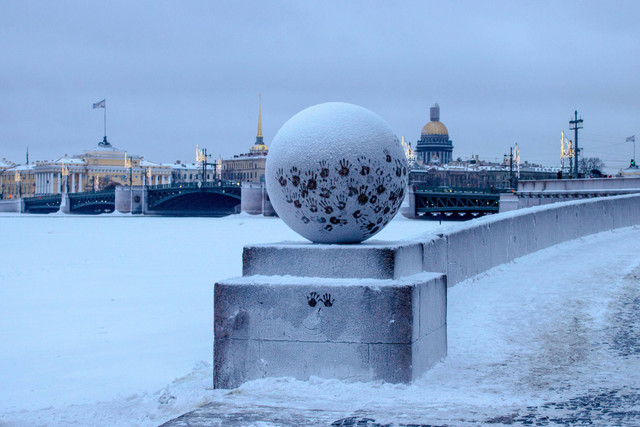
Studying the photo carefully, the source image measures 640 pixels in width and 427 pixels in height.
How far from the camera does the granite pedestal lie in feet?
17.9

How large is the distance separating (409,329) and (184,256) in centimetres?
→ 1741

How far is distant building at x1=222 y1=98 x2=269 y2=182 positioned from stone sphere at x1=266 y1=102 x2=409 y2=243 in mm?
161029

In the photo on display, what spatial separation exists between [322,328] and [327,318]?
9 cm

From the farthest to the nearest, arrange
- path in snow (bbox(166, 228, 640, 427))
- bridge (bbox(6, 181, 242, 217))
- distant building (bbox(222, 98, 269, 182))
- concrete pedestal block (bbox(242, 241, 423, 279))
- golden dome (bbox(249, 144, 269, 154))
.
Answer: golden dome (bbox(249, 144, 269, 154)) < distant building (bbox(222, 98, 269, 182)) < bridge (bbox(6, 181, 242, 217)) < concrete pedestal block (bbox(242, 241, 423, 279)) < path in snow (bbox(166, 228, 640, 427))

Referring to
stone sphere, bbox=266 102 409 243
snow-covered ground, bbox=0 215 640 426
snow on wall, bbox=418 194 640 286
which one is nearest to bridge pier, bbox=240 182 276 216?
snow on wall, bbox=418 194 640 286

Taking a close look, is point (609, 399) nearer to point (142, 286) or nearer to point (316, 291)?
point (316, 291)

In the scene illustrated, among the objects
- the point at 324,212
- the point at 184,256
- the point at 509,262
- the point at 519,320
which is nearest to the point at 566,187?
the point at 184,256

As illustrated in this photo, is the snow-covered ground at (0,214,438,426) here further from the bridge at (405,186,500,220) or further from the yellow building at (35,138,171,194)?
the yellow building at (35,138,171,194)

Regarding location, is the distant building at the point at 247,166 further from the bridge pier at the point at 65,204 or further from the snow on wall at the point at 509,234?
the snow on wall at the point at 509,234

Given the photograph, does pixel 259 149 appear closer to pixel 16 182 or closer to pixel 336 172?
pixel 16 182

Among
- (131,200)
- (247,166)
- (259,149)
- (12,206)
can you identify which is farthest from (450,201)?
(259,149)

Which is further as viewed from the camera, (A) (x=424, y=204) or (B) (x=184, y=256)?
(A) (x=424, y=204)

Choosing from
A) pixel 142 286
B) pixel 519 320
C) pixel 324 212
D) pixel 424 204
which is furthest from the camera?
pixel 424 204

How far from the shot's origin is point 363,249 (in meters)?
5.75
